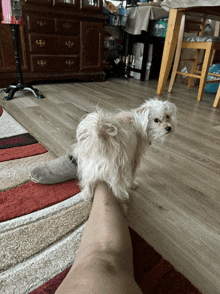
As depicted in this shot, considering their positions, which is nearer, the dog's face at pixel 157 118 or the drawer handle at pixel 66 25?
the dog's face at pixel 157 118

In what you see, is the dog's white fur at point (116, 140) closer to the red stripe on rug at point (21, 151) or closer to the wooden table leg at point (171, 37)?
the red stripe on rug at point (21, 151)

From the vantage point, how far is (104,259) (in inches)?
20.1

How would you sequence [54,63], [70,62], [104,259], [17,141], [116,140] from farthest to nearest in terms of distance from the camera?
[70,62]
[54,63]
[17,141]
[116,140]
[104,259]

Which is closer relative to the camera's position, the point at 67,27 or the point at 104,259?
the point at 104,259

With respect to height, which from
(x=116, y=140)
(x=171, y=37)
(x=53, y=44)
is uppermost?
(x=171, y=37)

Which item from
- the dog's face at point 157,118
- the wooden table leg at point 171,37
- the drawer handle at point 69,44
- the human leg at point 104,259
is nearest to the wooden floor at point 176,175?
the human leg at point 104,259

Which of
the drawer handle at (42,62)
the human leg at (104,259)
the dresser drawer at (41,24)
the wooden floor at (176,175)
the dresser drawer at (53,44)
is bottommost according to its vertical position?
the wooden floor at (176,175)

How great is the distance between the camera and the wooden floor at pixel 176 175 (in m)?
0.72

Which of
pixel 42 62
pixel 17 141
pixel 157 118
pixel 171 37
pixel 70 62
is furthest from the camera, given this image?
pixel 70 62

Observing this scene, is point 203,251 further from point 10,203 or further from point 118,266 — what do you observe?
point 10,203

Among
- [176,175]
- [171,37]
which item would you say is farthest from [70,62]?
[176,175]

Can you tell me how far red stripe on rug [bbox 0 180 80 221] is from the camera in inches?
32.2

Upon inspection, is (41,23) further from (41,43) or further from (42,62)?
(42,62)

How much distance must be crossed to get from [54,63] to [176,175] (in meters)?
2.41
